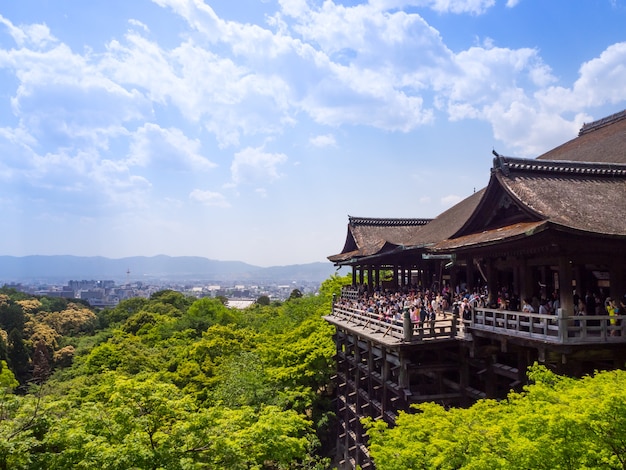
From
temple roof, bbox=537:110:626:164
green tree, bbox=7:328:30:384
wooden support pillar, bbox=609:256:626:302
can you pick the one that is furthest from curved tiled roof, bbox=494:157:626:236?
green tree, bbox=7:328:30:384

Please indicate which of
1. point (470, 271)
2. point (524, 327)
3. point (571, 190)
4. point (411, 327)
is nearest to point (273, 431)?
point (411, 327)

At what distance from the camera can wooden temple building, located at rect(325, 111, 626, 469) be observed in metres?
11.7

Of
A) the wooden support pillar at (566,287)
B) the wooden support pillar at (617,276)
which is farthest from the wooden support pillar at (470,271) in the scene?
the wooden support pillar at (617,276)

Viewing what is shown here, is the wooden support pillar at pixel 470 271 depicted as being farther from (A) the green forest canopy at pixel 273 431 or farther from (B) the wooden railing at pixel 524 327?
(A) the green forest canopy at pixel 273 431

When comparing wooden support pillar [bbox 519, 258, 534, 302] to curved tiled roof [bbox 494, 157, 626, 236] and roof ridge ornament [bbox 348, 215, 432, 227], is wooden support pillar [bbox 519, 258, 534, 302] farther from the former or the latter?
roof ridge ornament [bbox 348, 215, 432, 227]

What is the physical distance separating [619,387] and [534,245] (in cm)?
564

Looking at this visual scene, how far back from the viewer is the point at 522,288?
45.7 ft

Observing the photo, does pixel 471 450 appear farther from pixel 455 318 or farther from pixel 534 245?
Result: pixel 455 318

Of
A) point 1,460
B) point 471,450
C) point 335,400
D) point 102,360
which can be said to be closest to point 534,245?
point 471,450

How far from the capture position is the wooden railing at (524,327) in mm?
11141

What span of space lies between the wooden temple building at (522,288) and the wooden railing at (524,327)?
3 cm

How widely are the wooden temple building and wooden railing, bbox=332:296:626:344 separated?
3 centimetres

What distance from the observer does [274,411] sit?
1331 cm

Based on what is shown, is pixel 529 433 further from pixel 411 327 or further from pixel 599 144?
pixel 599 144
